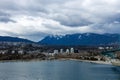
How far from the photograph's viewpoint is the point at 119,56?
200 metres

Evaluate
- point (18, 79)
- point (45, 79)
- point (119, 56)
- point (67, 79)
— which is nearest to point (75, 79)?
point (67, 79)

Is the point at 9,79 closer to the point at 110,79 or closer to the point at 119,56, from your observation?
the point at 110,79

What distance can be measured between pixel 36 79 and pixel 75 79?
8928mm

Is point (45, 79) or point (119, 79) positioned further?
point (119, 79)

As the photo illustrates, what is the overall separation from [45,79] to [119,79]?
17.5 m

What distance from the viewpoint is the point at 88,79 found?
76.8 metres

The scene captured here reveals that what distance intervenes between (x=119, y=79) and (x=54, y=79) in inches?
608

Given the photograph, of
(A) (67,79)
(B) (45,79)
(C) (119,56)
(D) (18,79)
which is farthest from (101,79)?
(C) (119,56)

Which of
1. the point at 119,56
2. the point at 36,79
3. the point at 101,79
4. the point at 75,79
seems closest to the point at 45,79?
the point at 36,79

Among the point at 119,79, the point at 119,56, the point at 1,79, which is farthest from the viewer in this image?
the point at 119,56

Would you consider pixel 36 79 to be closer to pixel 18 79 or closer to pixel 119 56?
pixel 18 79

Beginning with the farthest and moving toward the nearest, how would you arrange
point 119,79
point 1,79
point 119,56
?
point 119,56 < point 119,79 < point 1,79

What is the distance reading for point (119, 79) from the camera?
78.7 metres

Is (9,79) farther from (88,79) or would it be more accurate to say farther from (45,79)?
(88,79)
